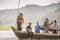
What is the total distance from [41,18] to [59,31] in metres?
0.59

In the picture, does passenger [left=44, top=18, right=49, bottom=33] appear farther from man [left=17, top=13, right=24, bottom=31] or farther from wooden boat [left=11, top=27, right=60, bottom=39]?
man [left=17, top=13, right=24, bottom=31]

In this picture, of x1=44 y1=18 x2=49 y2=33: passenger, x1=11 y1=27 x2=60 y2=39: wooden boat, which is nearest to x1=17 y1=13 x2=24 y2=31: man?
x1=11 y1=27 x2=60 y2=39: wooden boat

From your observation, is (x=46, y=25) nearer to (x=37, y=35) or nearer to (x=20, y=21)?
(x=37, y=35)

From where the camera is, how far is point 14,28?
648 centimetres

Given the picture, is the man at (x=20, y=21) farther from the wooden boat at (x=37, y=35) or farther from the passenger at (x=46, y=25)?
the passenger at (x=46, y=25)

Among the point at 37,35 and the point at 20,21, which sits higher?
the point at 20,21

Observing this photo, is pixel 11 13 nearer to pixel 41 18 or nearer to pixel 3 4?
pixel 3 4

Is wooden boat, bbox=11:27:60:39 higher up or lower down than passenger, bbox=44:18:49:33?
A: lower down

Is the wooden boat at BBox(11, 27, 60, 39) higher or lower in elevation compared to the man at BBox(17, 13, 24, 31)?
lower

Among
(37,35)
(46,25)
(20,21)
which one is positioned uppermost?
(20,21)

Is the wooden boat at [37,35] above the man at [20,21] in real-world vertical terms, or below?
below

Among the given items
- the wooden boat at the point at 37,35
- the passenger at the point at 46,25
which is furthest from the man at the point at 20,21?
the passenger at the point at 46,25

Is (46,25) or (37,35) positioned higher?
(46,25)

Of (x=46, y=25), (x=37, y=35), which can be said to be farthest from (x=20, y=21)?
(x=46, y=25)
